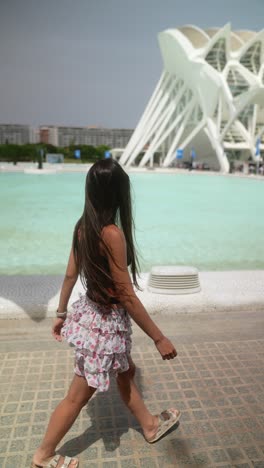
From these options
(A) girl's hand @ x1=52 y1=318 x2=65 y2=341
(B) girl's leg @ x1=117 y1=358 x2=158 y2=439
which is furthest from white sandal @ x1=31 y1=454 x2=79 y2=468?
(A) girl's hand @ x1=52 y1=318 x2=65 y2=341

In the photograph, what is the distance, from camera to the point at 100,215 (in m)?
1.52

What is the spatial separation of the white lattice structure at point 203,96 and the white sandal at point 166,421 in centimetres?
3186

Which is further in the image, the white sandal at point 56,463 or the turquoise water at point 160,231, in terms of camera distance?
the turquoise water at point 160,231

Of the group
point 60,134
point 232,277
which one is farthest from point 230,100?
point 60,134

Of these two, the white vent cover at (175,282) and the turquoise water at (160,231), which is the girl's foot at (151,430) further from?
the white vent cover at (175,282)

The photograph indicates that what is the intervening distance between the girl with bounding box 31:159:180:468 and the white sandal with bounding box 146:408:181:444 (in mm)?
368

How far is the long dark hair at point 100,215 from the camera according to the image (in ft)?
4.92

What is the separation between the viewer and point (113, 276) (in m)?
1.51

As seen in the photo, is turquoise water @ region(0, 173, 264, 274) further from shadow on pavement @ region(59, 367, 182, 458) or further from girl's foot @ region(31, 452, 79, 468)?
girl's foot @ region(31, 452, 79, 468)

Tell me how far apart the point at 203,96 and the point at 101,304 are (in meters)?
37.1

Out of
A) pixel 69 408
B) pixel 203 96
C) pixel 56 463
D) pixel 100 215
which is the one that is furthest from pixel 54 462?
pixel 203 96

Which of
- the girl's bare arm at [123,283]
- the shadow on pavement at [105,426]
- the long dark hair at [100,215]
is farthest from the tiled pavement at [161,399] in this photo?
the long dark hair at [100,215]

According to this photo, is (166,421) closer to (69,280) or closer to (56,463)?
(56,463)

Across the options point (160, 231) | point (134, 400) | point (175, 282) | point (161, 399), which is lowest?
point (160, 231)
